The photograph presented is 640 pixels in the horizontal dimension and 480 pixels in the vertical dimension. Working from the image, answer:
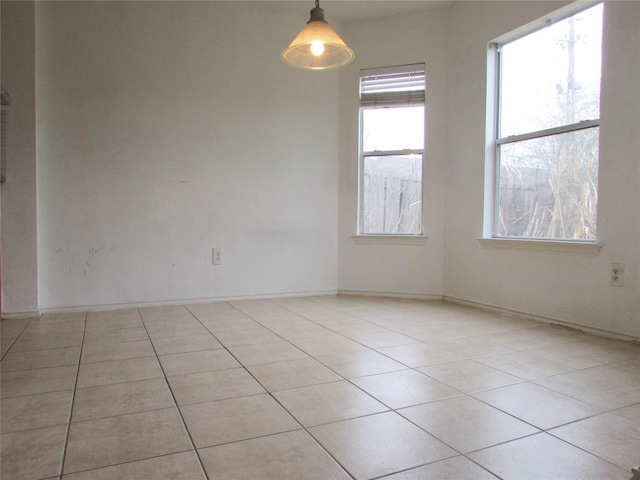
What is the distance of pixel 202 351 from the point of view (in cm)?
228

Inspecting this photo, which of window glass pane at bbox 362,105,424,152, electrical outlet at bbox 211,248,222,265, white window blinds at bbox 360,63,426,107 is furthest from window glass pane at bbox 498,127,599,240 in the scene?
electrical outlet at bbox 211,248,222,265

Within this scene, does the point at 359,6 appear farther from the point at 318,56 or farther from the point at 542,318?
the point at 542,318

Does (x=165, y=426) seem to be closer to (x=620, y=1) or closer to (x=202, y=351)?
(x=202, y=351)

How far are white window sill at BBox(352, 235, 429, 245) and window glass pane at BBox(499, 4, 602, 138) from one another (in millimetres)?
1151

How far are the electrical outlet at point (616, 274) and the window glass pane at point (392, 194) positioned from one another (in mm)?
1655

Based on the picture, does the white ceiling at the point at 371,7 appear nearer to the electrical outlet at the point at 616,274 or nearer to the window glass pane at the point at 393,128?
the window glass pane at the point at 393,128

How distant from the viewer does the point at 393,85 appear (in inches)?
158

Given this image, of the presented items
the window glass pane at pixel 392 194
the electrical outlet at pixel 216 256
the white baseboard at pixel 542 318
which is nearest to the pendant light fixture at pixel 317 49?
the window glass pane at pixel 392 194

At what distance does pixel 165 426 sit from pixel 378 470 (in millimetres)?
730

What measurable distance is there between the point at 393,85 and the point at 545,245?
6.71 feet

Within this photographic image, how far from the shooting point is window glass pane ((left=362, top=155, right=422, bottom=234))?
4.01m

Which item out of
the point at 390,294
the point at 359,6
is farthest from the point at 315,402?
the point at 359,6

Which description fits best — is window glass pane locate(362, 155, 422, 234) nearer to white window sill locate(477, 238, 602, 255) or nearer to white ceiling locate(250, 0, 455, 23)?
white window sill locate(477, 238, 602, 255)

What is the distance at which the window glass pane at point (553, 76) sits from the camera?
9.05 ft
